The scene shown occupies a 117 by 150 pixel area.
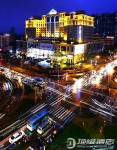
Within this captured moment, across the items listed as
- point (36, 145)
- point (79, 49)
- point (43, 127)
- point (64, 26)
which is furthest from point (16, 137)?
point (64, 26)

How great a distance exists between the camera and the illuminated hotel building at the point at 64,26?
97312mm

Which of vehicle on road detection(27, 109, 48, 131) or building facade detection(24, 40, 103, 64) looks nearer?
vehicle on road detection(27, 109, 48, 131)

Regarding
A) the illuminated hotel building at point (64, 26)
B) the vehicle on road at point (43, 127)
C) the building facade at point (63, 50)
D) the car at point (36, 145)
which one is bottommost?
the car at point (36, 145)

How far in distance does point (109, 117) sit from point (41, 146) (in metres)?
15.4

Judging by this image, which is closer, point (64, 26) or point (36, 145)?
point (36, 145)

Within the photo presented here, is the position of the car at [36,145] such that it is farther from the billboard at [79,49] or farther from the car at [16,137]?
the billboard at [79,49]

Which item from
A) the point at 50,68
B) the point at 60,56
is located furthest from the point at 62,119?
the point at 60,56

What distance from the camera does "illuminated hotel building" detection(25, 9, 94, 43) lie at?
97312mm

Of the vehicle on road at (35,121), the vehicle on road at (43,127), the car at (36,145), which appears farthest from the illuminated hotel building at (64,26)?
the car at (36,145)

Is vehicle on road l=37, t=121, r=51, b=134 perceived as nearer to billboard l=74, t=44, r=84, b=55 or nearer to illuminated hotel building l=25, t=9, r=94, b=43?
billboard l=74, t=44, r=84, b=55

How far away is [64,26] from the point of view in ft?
337

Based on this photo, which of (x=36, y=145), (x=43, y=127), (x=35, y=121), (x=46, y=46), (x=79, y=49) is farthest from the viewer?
(x=46, y=46)

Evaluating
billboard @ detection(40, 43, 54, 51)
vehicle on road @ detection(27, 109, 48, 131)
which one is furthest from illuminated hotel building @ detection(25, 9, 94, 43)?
vehicle on road @ detection(27, 109, 48, 131)

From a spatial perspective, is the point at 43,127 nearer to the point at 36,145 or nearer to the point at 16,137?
the point at 36,145
